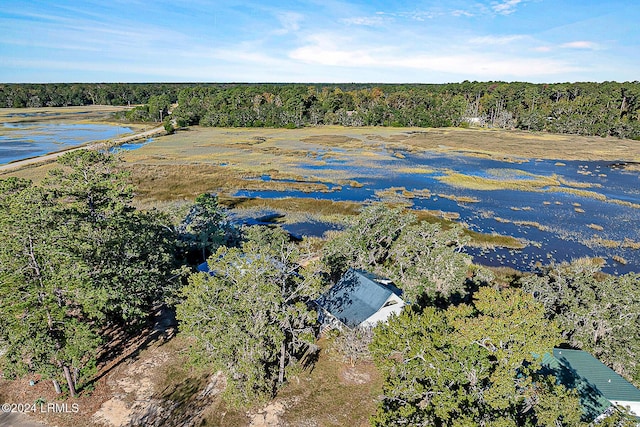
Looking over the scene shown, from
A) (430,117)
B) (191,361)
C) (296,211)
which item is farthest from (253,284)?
(430,117)

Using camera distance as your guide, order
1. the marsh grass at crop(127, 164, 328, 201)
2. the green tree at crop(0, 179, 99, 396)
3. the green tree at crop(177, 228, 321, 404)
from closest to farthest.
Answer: the green tree at crop(177, 228, 321, 404) < the green tree at crop(0, 179, 99, 396) < the marsh grass at crop(127, 164, 328, 201)

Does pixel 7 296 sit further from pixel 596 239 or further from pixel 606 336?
pixel 596 239

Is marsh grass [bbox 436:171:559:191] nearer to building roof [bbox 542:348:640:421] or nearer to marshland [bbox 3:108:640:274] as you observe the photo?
marshland [bbox 3:108:640:274]

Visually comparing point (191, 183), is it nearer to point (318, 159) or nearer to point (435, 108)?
point (318, 159)

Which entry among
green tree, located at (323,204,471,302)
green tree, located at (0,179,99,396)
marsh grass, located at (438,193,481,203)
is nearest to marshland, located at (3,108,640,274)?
marsh grass, located at (438,193,481,203)

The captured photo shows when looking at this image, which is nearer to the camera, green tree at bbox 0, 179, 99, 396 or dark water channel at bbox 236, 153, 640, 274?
green tree at bbox 0, 179, 99, 396

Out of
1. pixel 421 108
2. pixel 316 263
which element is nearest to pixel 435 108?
pixel 421 108

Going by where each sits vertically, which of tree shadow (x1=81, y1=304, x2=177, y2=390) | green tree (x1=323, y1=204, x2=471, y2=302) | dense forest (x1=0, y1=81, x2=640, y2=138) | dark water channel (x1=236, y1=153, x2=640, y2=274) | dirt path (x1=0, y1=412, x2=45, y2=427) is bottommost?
dirt path (x1=0, y1=412, x2=45, y2=427)
